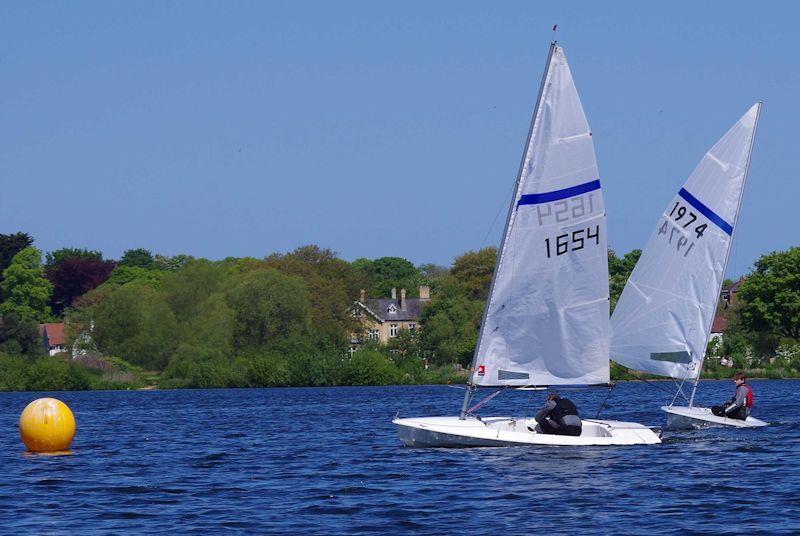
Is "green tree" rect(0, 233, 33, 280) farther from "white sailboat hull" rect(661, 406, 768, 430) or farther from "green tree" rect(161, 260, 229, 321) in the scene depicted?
"white sailboat hull" rect(661, 406, 768, 430)

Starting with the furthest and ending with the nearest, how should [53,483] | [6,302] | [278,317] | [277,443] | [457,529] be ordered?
1. [6,302]
2. [278,317]
3. [277,443]
4. [53,483]
5. [457,529]

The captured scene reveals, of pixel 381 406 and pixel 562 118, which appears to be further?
pixel 381 406

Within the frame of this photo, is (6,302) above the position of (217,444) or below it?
above

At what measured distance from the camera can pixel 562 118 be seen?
31.0 m

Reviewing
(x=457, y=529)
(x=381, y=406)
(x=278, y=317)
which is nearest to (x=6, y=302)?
(x=278, y=317)

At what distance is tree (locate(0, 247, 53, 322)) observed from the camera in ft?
510

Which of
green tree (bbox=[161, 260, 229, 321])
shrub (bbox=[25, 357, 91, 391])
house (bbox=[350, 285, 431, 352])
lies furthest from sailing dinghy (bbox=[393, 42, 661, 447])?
house (bbox=[350, 285, 431, 352])

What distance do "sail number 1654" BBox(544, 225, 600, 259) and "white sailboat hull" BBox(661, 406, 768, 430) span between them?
8.32 m

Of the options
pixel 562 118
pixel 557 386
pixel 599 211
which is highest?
pixel 562 118

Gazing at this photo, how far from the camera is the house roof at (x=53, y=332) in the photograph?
149500 mm

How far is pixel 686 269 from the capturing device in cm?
3875

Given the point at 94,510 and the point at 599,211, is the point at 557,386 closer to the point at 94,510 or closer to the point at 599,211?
the point at 599,211

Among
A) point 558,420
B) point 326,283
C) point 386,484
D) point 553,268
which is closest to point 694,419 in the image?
point 558,420

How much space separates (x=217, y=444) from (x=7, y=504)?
1462 centimetres
